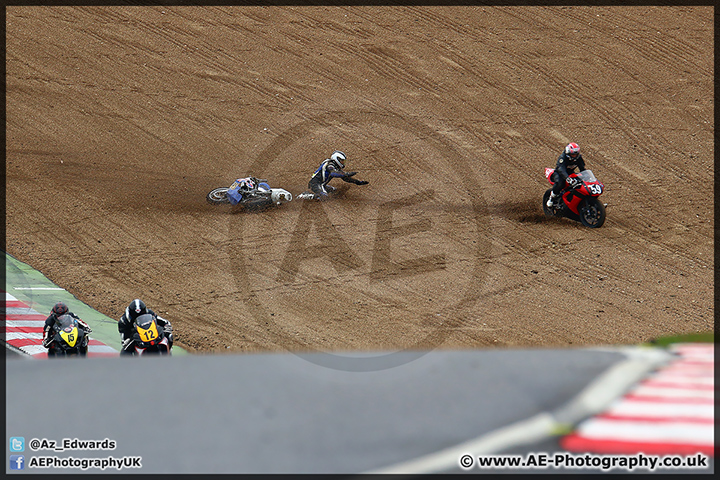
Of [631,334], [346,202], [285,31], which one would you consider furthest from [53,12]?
[631,334]

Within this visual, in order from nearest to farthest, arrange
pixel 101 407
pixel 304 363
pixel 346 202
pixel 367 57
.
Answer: pixel 101 407 < pixel 304 363 < pixel 346 202 < pixel 367 57

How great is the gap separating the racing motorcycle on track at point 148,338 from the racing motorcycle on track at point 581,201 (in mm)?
9743

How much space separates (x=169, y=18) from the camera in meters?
Answer: 25.3

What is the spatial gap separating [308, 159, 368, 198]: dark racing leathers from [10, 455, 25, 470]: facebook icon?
13614 millimetres

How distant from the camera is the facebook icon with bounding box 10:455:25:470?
344 cm

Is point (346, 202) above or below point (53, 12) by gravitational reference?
below

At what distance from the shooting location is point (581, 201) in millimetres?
16141

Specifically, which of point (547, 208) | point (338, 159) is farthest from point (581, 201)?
point (338, 159)

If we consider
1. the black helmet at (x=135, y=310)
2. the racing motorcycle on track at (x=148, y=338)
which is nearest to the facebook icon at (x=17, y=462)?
the racing motorcycle on track at (x=148, y=338)

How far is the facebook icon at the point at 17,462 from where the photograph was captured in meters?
3.44

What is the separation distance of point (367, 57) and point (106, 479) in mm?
21643

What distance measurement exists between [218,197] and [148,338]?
7.28m

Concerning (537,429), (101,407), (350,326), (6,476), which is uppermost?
(537,429)

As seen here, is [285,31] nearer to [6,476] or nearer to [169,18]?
[169,18]
